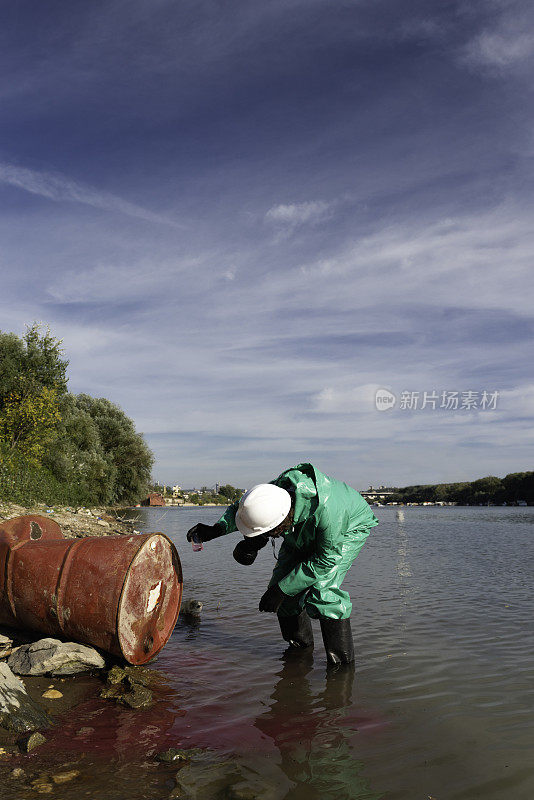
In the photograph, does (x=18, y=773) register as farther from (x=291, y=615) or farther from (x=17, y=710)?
(x=291, y=615)

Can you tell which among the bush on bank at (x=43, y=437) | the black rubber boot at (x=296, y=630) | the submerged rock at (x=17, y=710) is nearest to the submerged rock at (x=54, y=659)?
the submerged rock at (x=17, y=710)

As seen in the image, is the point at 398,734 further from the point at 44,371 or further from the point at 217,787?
the point at 44,371

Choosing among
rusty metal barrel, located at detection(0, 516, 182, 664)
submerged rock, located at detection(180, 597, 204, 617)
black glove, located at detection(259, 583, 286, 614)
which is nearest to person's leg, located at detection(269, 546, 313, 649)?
black glove, located at detection(259, 583, 286, 614)

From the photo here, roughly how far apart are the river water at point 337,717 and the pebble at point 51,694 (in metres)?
0.33

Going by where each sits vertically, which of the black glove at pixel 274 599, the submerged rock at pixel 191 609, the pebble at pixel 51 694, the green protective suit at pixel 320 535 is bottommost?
the submerged rock at pixel 191 609

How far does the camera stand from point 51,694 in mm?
4109

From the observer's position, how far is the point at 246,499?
13.4 feet

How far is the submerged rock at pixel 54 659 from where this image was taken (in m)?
4.49

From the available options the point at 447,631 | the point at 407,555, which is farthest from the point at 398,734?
the point at 407,555

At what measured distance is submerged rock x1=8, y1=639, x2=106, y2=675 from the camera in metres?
4.49

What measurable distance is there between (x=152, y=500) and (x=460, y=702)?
93.6m

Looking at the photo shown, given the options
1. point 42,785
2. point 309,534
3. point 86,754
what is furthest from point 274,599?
point 42,785

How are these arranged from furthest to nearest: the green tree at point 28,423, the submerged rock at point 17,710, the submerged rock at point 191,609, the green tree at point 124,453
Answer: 1. the green tree at point 124,453
2. the green tree at point 28,423
3. the submerged rock at point 191,609
4. the submerged rock at point 17,710

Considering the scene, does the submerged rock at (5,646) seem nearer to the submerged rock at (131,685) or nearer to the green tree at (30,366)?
the submerged rock at (131,685)
